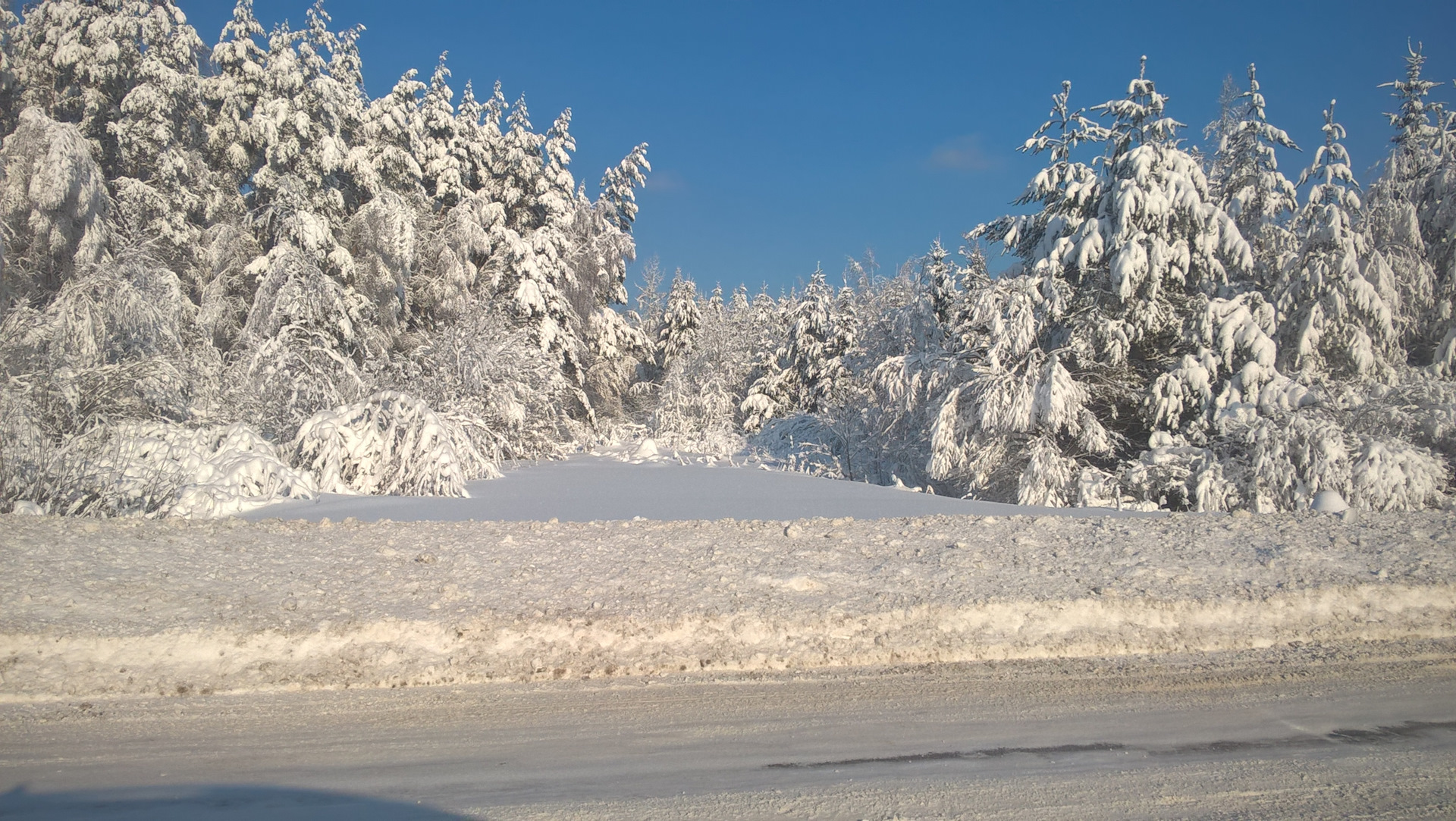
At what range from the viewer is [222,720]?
4.24 m

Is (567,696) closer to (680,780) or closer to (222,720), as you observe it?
(680,780)

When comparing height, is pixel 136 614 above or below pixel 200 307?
below

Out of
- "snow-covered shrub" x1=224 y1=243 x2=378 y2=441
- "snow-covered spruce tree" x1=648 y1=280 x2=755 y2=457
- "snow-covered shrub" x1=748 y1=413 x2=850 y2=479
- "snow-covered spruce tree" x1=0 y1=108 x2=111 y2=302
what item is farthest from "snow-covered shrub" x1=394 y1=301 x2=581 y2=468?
"snow-covered spruce tree" x1=0 y1=108 x2=111 y2=302

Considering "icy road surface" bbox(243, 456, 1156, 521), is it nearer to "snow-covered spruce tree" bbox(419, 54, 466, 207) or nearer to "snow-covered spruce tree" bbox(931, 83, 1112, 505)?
"snow-covered spruce tree" bbox(931, 83, 1112, 505)

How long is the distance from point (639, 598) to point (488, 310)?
53.5 ft

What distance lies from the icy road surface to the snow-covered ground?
4.46ft

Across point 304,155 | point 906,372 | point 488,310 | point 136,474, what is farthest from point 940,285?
point 136,474

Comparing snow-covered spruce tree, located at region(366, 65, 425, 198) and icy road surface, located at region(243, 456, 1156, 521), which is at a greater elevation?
snow-covered spruce tree, located at region(366, 65, 425, 198)

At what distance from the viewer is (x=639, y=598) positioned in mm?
5820

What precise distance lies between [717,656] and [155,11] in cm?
2341

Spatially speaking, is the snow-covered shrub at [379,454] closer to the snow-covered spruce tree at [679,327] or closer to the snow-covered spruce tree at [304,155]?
the snow-covered spruce tree at [304,155]

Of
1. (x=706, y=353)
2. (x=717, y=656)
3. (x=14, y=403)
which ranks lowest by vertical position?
(x=717, y=656)

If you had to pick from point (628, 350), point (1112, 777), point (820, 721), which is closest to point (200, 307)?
point (628, 350)

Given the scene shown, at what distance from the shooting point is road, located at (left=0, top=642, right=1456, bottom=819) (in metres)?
3.40
